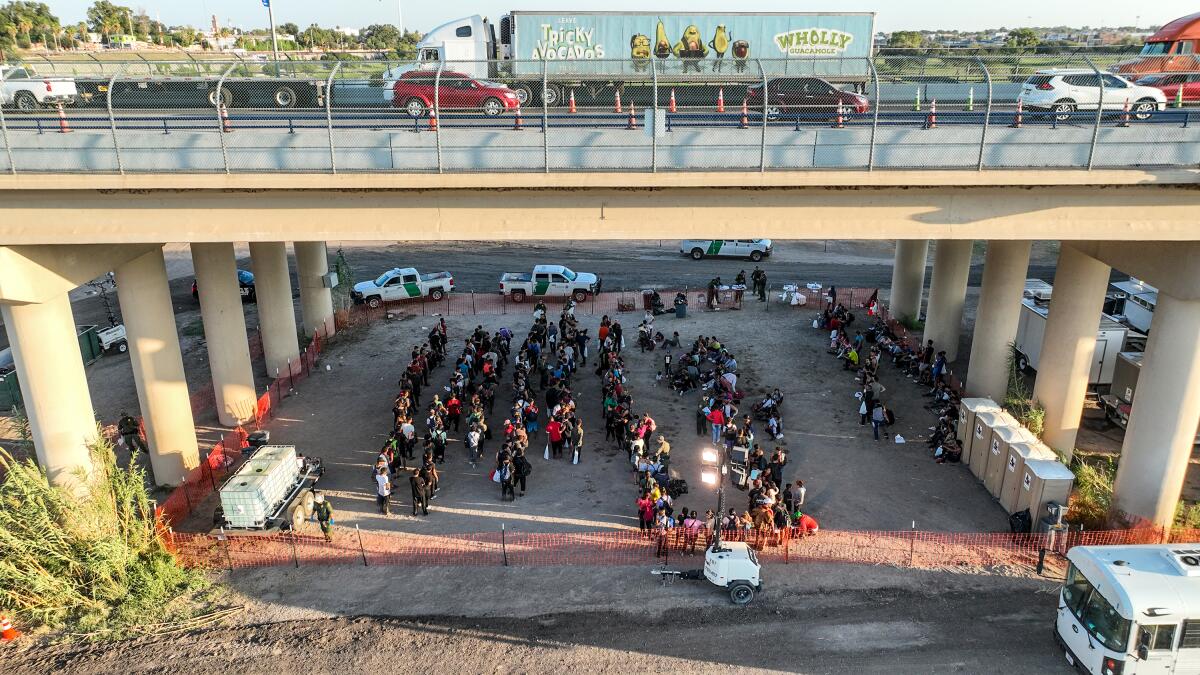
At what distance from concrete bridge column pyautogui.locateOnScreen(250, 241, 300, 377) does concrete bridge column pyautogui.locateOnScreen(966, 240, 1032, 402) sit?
19812 mm

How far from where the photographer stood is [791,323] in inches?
1177

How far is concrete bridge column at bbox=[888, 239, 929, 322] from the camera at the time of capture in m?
28.6

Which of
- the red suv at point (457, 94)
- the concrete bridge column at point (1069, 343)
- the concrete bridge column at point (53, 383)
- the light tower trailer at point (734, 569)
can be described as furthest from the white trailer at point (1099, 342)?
the concrete bridge column at point (53, 383)

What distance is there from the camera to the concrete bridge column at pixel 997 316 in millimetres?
21703

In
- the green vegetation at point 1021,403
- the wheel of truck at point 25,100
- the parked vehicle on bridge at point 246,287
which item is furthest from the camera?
the parked vehicle on bridge at point 246,287

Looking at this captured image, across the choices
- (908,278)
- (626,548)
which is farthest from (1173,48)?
(626,548)

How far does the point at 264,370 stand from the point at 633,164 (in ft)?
54.7

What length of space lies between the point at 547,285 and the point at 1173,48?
871 inches

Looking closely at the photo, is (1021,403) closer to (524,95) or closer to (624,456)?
(624,456)

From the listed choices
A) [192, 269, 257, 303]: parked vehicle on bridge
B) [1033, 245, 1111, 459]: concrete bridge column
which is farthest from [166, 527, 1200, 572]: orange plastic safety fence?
[192, 269, 257, 303]: parked vehicle on bridge

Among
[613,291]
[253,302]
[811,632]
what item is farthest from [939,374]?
[253,302]

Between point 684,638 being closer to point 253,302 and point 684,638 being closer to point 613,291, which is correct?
point 613,291

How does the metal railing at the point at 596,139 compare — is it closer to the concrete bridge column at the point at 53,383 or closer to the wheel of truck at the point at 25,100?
the wheel of truck at the point at 25,100

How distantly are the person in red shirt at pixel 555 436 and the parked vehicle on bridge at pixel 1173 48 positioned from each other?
16375 mm
